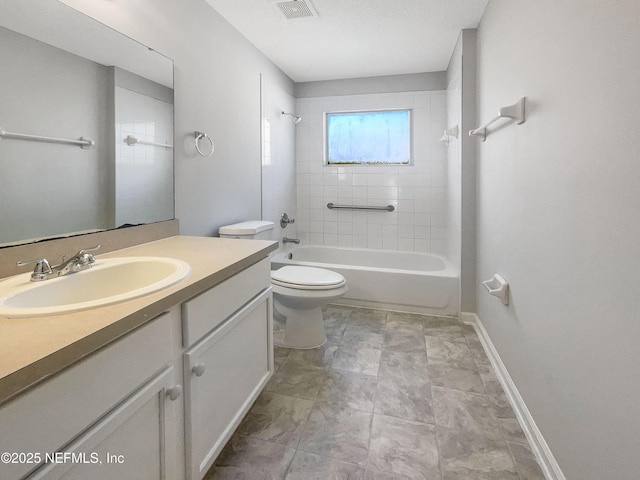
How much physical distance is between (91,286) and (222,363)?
0.50 metres

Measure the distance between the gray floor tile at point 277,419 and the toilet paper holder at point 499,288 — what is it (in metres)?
1.12

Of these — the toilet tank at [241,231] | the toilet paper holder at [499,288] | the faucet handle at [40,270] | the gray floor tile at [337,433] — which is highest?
the toilet tank at [241,231]

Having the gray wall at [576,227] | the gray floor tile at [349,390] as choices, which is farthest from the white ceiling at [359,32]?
the gray floor tile at [349,390]

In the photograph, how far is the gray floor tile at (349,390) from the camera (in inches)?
65.7

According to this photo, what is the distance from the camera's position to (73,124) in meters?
1.26

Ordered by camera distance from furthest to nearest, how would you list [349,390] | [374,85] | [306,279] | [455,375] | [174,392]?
[374,85]
[306,279]
[455,375]
[349,390]
[174,392]

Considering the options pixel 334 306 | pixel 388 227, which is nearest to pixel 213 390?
pixel 334 306

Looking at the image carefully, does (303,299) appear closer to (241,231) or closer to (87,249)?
(241,231)

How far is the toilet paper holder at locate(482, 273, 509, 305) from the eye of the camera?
1.76m

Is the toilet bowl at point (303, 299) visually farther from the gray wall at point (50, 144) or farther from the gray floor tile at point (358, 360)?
the gray wall at point (50, 144)

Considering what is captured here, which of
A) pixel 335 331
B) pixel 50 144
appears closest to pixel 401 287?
pixel 335 331

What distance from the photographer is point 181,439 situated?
1.00m

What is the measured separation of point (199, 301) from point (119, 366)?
32cm

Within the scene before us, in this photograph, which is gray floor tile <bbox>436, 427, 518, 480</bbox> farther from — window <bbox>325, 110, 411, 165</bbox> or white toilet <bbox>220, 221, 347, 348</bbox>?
window <bbox>325, 110, 411, 165</bbox>
